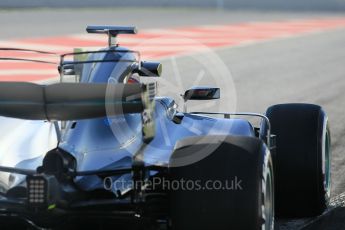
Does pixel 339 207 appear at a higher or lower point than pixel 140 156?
lower

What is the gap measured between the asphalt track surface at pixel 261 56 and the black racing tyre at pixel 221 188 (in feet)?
4.77

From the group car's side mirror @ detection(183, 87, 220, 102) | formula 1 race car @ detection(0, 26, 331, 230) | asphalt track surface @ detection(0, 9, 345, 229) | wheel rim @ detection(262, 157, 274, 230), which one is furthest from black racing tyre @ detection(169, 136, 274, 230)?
asphalt track surface @ detection(0, 9, 345, 229)

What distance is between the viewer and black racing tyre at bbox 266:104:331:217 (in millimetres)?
6375

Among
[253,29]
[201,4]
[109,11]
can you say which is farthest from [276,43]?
[201,4]

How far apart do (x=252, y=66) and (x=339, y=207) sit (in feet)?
35.0

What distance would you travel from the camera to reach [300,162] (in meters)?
6.39

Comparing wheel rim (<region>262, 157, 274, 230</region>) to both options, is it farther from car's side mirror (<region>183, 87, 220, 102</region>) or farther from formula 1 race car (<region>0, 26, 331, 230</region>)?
car's side mirror (<region>183, 87, 220, 102</region>)

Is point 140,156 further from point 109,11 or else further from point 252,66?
point 109,11

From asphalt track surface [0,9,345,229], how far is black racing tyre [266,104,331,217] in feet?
0.58

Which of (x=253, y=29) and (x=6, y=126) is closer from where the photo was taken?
(x=6, y=126)

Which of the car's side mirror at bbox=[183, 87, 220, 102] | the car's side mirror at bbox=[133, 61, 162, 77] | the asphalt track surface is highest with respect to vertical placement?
the car's side mirror at bbox=[133, 61, 162, 77]

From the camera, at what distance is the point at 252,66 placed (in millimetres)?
17422

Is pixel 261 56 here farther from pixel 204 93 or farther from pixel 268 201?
pixel 268 201

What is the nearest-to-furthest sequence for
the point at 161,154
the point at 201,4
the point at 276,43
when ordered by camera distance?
the point at 161,154, the point at 276,43, the point at 201,4
